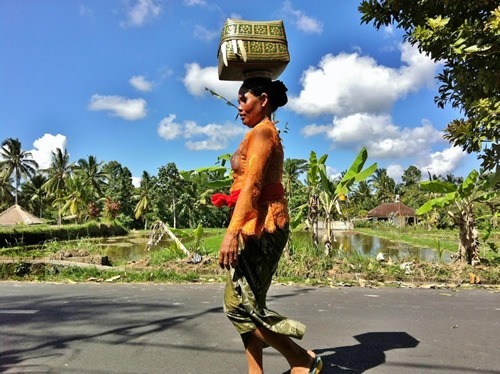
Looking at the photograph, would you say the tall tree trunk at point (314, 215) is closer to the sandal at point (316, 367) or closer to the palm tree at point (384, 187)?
the sandal at point (316, 367)

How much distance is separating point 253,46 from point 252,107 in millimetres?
354

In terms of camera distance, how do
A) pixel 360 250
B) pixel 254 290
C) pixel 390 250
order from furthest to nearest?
pixel 390 250 < pixel 360 250 < pixel 254 290

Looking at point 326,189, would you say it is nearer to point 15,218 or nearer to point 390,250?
point 390,250

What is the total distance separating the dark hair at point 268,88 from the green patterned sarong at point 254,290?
82cm

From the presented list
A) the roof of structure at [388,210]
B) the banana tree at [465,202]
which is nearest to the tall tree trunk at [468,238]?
the banana tree at [465,202]

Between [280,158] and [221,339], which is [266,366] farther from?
[280,158]

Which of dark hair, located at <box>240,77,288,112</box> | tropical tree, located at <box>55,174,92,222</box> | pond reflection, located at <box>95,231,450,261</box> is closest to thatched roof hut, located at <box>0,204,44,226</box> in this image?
tropical tree, located at <box>55,174,92,222</box>

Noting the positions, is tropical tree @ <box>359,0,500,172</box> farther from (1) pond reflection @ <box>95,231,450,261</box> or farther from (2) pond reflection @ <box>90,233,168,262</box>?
(2) pond reflection @ <box>90,233,168,262</box>

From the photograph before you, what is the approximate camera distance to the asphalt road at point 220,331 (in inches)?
111

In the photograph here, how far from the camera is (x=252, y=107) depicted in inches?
102

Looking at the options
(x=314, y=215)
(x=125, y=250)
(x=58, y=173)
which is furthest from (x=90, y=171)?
(x=314, y=215)

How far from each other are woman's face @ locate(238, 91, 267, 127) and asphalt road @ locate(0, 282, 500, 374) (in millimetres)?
1585

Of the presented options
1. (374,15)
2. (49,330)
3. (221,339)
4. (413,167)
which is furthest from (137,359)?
(413,167)

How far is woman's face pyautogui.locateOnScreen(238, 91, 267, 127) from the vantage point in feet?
8.47
